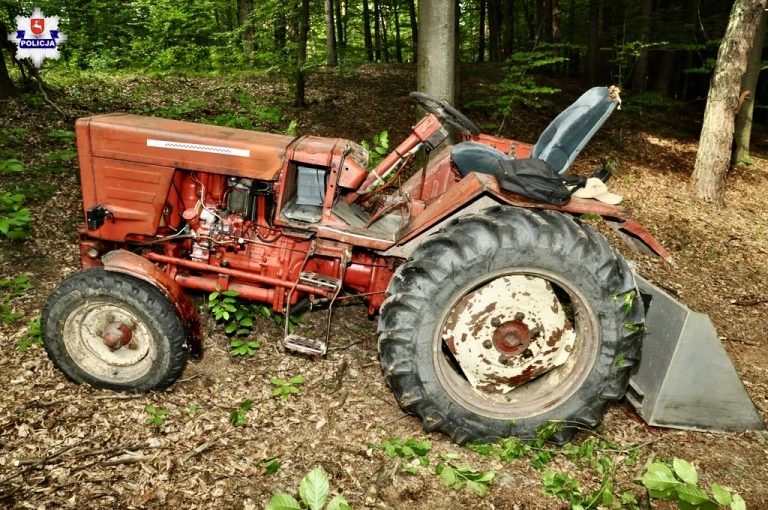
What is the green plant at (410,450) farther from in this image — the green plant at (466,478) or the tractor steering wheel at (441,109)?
the tractor steering wheel at (441,109)

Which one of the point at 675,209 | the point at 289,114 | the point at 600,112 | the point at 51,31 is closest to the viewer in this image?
the point at 600,112

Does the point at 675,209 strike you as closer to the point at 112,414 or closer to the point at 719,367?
the point at 719,367

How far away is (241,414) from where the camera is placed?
9.91 ft

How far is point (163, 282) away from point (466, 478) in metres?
1.86

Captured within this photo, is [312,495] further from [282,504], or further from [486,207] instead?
[486,207]

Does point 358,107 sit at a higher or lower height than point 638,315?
higher

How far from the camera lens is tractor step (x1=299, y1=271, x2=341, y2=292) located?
10.5ft

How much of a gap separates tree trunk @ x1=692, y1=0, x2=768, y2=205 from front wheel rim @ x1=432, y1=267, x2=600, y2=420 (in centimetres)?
472

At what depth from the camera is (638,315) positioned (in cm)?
281

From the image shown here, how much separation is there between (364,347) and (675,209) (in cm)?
458

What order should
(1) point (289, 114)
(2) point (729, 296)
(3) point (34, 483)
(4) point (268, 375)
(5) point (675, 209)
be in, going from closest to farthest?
(3) point (34, 483) → (4) point (268, 375) → (2) point (729, 296) → (5) point (675, 209) → (1) point (289, 114)

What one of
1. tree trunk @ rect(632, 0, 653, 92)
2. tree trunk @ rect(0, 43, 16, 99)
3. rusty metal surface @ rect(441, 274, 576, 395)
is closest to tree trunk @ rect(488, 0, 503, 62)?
tree trunk @ rect(632, 0, 653, 92)

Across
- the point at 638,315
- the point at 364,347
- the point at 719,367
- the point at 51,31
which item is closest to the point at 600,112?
the point at 638,315

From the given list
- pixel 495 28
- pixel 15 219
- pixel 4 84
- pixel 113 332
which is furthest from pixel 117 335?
pixel 495 28
